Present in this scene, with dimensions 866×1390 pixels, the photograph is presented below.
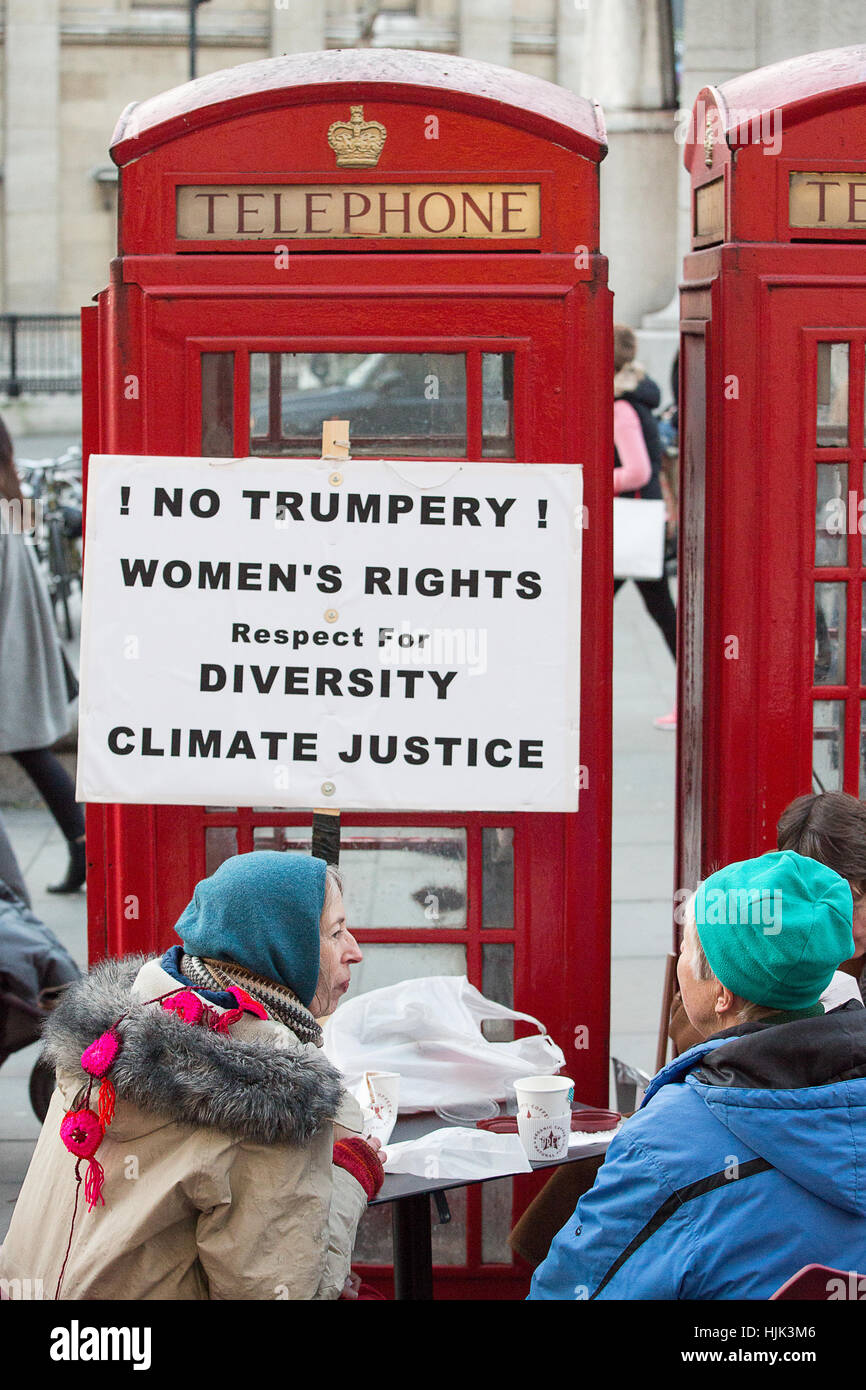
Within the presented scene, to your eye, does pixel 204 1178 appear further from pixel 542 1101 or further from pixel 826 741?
pixel 826 741

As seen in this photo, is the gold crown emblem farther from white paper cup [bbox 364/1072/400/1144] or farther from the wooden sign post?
white paper cup [bbox 364/1072/400/1144]

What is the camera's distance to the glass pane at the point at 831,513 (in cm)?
354

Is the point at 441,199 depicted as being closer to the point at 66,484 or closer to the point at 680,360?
the point at 680,360

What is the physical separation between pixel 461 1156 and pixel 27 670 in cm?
341

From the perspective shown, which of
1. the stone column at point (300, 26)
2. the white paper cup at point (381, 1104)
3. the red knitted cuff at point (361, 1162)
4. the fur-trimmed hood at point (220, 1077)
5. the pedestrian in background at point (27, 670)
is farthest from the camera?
the stone column at point (300, 26)

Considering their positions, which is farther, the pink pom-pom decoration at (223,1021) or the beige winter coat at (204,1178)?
the pink pom-pom decoration at (223,1021)

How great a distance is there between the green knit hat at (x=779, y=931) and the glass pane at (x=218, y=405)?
157 cm

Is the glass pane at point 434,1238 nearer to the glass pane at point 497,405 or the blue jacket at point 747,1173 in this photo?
the blue jacket at point 747,1173

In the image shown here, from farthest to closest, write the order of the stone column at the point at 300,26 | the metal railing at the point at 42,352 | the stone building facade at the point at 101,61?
the stone column at the point at 300,26 → the stone building facade at the point at 101,61 → the metal railing at the point at 42,352

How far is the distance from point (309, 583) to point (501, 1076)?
3.43ft

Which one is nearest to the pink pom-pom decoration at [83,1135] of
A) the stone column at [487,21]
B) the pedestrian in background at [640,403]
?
the pedestrian in background at [640,403]

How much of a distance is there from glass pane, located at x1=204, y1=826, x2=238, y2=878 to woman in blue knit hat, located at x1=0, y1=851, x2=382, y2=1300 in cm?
94

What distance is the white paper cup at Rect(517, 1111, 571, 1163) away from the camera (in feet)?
9.71
